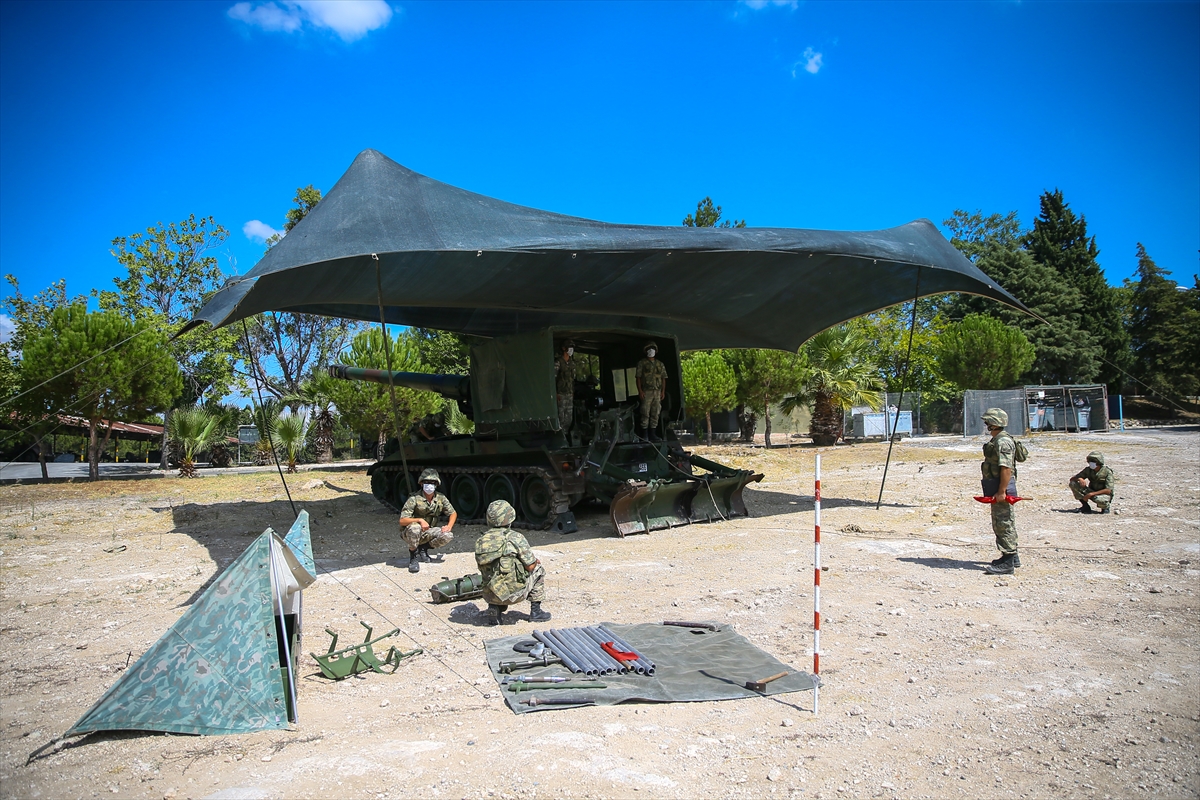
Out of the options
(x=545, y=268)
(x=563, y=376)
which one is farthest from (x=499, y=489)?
(x=545, y=268)

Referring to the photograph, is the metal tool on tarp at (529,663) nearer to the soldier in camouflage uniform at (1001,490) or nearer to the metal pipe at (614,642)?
the metal pipe at (614,642)

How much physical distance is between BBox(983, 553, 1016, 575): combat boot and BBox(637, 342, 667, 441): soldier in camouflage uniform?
20.1 feet

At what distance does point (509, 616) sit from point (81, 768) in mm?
3261

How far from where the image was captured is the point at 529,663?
4.96 m

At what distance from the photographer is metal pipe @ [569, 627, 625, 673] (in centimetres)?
479

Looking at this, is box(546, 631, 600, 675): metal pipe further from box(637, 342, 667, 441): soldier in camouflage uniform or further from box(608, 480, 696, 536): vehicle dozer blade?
box(637, 342, 667, 441): soldier in camouflage uniform

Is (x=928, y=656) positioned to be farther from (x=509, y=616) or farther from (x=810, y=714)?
(x=509, y=616)

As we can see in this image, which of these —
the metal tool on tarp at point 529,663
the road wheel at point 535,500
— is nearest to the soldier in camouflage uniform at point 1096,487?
the road wheel at point 535,500

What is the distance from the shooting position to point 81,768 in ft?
11.9

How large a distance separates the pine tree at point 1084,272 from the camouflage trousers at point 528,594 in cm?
4314

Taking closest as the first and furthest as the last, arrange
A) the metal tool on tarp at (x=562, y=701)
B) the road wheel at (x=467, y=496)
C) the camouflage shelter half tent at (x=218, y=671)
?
1. the camouflage shelter half tent at (x=218, y=671)
2. the metal tool on tarp at (x=562, y=701)
3. the road wheel at (x=467, y=496)

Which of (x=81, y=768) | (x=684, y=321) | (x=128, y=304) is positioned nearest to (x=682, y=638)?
(x=81, y=768)

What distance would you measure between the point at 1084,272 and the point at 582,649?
49.9 meters

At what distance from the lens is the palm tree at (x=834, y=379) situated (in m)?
25.0
